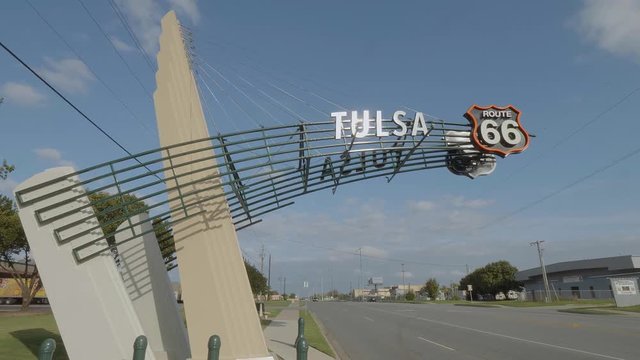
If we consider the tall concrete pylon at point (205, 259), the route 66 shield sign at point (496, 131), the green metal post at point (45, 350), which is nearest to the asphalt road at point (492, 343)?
the tall concrete pylon at point (205, 259)

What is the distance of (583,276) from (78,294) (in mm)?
69994

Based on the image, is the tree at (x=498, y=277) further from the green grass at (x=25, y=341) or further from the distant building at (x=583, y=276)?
the green grass at (x=25, y=341)

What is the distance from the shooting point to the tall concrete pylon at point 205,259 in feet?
33.2

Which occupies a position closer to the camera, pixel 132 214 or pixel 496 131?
pixel 132 214

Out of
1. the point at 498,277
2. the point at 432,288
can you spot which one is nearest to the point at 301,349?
the point at 498,277

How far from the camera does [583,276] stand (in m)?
63.1

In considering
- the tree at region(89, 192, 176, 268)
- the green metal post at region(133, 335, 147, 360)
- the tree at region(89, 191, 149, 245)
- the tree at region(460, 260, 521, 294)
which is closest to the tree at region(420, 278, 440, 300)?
the tree at region(460, 260, 521, 294)

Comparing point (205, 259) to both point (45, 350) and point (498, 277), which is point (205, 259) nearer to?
point (45, 350)

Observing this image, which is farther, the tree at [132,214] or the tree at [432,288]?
the tree at [432,288]

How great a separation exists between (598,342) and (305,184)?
11470mm

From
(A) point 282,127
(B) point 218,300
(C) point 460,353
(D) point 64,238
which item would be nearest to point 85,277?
(D) point 64,238

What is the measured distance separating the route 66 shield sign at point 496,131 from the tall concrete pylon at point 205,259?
7.38 m

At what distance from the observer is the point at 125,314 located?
9008 mm

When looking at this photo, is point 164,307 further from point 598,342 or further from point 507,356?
point 598,342
